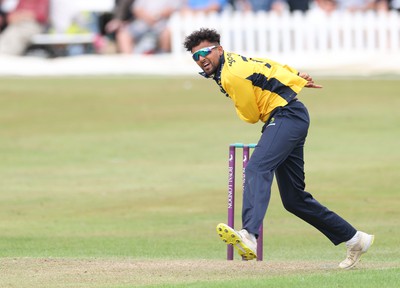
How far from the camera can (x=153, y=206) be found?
1706 cm

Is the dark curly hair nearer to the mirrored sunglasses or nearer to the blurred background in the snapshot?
the mirrored sunglasses

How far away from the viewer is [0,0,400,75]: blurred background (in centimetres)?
3531

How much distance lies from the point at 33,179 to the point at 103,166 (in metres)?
1.73

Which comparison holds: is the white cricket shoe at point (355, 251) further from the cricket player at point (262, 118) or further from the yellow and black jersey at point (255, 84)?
the yellow and black jersey at point (255, 84)

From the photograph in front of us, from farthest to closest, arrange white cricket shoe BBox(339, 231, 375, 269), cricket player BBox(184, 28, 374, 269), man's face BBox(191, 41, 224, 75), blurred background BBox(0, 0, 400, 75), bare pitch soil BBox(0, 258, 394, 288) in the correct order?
blurred background BBox(0, 0, 400, 75) → white cricket shoe BBox(339, 231, 375, 269) → man's face BBox(191, 41, 224, 75) → cricket player BBox(184, 28, 374, 269) → bare pitch soil BBox(0, 258, 394, 288)

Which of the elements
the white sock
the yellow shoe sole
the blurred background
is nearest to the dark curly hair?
the yellow shoe sole

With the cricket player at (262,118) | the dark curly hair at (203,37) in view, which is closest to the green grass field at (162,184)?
the cricket player at (262,118)

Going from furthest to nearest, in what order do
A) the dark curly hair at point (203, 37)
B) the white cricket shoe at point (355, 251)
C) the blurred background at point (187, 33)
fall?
the blurred background at point (187, 33), the white cricket shoe at point (355, 251), the dark curly hair at point (203, 37)

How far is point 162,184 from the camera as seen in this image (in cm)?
1911

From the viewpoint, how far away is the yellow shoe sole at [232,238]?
968cm

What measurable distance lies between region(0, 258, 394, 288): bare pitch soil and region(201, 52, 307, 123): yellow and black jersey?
4.23 feet

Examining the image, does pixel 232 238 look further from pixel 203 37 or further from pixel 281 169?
pixel 203 37

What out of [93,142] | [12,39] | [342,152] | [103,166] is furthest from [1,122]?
[12,39]

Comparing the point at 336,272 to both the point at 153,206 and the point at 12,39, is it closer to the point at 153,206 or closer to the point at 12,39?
the point at 153,206
